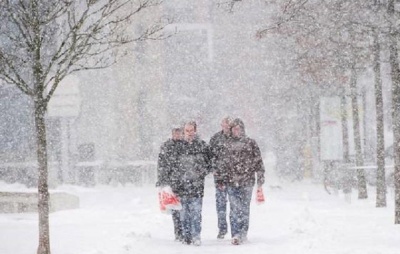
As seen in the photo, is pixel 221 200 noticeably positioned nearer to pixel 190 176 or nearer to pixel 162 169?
pixel 190 176

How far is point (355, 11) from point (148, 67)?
23835 millimetres

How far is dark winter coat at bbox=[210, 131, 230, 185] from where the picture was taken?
39.0ft

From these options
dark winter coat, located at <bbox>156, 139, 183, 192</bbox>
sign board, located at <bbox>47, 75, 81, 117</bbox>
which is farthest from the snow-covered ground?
sign board, located at <bbox>47, 75, 81, 117</bbox>

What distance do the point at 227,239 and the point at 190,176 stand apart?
4.58 feet

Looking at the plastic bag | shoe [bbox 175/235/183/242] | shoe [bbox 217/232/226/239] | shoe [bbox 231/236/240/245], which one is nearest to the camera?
shoe [bbox 231/236/240/245]

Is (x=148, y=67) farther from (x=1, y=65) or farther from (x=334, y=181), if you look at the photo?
(x=1, y=65)

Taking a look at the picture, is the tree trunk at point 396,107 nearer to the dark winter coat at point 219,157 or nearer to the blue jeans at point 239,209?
the blue jeans at point 239,209

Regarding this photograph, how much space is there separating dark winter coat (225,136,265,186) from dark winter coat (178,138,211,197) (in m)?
0.43

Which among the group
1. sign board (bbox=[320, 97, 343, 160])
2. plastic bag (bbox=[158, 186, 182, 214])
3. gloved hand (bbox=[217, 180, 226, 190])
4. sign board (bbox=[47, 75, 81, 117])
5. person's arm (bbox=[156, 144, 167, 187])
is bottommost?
plastic bag (bbox=[158, 186, 182, 214])

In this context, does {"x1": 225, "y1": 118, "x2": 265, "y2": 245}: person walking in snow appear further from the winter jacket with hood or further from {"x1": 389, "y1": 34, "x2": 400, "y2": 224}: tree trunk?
{"x1": 389, "y1": 34, "x2": 400, "y2": 224}: tree trunk

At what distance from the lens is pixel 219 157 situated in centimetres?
1197

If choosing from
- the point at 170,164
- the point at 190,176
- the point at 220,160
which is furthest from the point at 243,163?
the point at 170,164

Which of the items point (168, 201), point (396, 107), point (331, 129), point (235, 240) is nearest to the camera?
point (235, 240)

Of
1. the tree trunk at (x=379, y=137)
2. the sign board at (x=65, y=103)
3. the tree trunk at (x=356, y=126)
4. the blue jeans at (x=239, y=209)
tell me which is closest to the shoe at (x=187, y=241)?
the blue jeans at (x=239, y=209)
